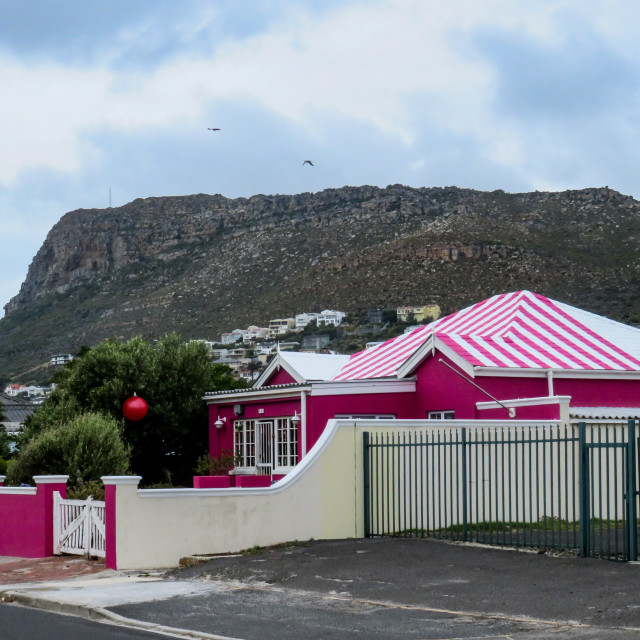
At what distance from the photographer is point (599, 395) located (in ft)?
80.8

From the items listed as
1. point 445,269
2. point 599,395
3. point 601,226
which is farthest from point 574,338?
point 601,226

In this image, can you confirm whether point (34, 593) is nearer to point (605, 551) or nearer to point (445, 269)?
point (605, 551)

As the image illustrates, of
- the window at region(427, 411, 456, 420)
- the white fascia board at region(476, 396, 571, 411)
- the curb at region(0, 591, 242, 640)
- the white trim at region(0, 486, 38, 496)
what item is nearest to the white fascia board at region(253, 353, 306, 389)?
the window at region(427, 411, 456, 420)

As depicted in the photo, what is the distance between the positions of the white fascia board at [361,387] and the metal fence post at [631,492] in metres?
11.6

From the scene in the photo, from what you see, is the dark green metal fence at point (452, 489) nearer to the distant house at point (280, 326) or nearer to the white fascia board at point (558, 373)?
the white fascia board at point (558, 373)

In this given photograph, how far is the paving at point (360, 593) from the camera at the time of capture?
10594 mm

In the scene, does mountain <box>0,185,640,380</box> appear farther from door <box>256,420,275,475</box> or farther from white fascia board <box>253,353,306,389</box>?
door <box>256,420,275,475</box>

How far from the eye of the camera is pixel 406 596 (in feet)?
41.0

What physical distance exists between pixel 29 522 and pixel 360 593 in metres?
8.11

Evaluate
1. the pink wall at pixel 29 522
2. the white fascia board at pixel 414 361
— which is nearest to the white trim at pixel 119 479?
the pink wall at pixel 29 522

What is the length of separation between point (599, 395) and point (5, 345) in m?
68.2

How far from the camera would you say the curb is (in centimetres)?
1067

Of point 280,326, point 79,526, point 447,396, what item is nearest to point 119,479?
point 79,526

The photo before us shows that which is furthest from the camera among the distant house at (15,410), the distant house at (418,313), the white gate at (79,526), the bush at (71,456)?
the distant house at (15,410)
